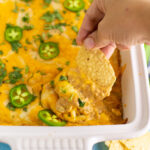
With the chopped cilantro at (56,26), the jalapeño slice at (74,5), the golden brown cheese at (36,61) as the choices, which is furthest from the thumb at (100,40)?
the jalapeño slice at (74,5)

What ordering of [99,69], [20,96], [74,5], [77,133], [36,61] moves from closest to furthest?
[77,133] < [99,69] < [20,96] < [36,61] < [74,5]

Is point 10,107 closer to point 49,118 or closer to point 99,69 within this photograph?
point 49,118

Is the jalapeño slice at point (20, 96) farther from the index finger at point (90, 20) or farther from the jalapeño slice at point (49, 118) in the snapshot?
the index finger at point (90, 20)

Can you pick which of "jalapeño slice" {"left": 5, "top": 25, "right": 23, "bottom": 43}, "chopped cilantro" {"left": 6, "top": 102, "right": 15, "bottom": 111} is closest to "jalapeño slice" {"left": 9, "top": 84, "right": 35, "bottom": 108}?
"chopped cilantro" {"left": 6, "top": 102, "right": 15, "bottom": 111}

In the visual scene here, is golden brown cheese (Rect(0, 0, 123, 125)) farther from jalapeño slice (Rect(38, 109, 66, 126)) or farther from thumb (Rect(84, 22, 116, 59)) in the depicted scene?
thumb (Rect(84, 22, 116, 59))

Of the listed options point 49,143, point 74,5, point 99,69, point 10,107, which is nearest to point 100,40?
point 99,69

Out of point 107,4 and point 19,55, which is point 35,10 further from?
point 107,4
